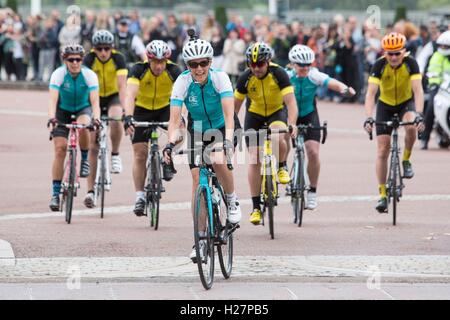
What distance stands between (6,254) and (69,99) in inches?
148

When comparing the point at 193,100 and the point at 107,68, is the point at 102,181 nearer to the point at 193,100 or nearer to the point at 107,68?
the point at 107,68

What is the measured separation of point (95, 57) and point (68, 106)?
1.45 m

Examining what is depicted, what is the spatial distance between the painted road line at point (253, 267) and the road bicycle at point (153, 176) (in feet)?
7.65

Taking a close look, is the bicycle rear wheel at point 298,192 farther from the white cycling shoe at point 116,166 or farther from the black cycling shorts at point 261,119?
the white cycling shoe at point 116,166

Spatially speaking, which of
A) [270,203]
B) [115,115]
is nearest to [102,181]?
[115,115]

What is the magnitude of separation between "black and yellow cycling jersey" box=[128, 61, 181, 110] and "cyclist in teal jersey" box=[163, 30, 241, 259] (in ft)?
9.60

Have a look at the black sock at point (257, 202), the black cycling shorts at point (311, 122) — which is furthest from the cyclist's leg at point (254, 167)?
the black cycling shorts at point (311, 122)

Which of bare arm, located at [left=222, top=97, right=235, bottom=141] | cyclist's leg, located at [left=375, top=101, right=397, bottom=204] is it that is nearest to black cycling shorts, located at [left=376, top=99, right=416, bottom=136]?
cyclist's leg, located at [left=375, top=101, right=397, bottom=204]

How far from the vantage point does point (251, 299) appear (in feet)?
31.4

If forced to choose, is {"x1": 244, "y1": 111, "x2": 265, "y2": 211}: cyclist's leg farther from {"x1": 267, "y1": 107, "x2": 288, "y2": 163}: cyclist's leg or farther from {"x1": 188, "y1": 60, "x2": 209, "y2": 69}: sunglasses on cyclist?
{"x1": 188, "y1": 60, "x2": 209, "y2": 69}: sunglasses on cyclist

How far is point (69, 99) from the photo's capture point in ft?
49.8

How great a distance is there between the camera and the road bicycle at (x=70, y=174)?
14.3m

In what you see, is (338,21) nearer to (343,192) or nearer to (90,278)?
(343,192)

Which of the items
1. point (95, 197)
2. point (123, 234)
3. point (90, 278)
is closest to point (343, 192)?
point (95, 197)
